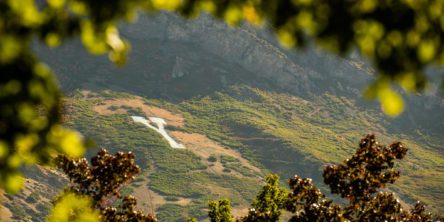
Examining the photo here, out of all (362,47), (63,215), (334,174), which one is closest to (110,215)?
(334,174)

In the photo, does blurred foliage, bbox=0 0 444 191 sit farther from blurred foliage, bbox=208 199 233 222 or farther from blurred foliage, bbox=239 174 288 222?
blurred foliage, bbox=208 199 233 222

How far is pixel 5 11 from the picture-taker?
4.68 metres

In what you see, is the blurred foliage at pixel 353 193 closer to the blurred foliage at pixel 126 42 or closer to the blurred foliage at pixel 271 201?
the blurred foliage at pixel 271 201

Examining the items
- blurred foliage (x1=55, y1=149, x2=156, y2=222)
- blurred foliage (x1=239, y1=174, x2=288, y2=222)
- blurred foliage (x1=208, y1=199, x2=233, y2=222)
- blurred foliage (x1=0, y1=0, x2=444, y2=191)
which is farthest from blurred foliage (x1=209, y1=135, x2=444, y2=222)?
blurred foliage (x1=0, y1=0, x2=444, y2=191)

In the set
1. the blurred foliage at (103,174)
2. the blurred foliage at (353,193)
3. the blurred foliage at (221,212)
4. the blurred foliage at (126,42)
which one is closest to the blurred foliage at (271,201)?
the blurred foliage at (353,193)

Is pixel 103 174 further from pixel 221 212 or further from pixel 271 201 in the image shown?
pixel 271 201

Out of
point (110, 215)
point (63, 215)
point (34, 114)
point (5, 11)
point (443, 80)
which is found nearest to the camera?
point (5, 11)

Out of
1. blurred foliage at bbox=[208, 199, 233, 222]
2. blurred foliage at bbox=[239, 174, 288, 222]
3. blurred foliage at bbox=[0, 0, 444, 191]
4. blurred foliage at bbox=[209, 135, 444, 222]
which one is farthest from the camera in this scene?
blurred foliage at bbox=[208, 199, 233, 222]

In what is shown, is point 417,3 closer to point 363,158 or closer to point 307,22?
point 307,22

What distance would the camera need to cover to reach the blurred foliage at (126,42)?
4.78 m

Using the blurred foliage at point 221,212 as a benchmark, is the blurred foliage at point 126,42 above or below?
below

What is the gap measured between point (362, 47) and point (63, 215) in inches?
127

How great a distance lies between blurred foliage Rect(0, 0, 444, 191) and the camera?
4.78 m

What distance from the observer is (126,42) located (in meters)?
5.39
